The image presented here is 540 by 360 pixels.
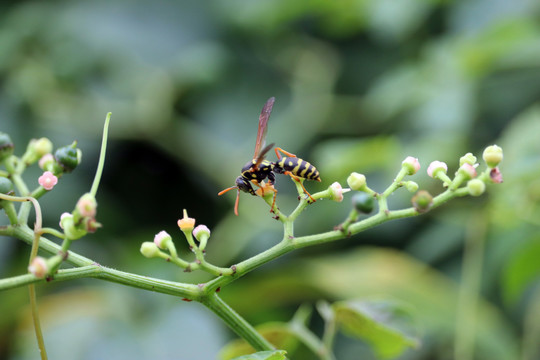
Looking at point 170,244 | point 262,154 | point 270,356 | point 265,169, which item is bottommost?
point 270,356

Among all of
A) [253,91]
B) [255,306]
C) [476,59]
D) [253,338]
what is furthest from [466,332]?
[253,91]

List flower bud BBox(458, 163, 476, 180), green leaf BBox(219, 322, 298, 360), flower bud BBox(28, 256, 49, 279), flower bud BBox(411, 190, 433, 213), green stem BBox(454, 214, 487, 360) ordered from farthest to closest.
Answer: green stem BBox(454, 214, 487, 360)
green leaf BBox(219, 322, 298, 360)
flower bud BBox(458, 163, 476, 180)
flower bud BBox(411, 190, 433, 213)
flower bud BBox(28, 256, 49, 279)

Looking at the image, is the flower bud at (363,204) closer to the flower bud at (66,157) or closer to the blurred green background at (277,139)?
the flower bud at (66,157)

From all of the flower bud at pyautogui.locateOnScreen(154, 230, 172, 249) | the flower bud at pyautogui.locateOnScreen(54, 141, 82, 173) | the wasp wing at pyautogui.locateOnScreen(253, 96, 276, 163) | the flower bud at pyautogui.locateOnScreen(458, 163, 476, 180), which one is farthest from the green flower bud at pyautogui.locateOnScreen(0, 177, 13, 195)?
the flower bud at pyautogui.locateOnScreen(458, 163, 476, 180)

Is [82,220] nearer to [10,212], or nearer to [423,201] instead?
[10,212]

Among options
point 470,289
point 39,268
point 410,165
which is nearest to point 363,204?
point 410,165

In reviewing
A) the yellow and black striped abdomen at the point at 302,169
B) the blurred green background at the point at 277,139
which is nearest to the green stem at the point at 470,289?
the blurred green background at the point at 277,139

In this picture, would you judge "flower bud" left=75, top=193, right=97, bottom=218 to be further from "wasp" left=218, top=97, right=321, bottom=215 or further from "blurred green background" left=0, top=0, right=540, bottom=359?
"blurred green background" left=0, top=0, right=540, bottom=359
